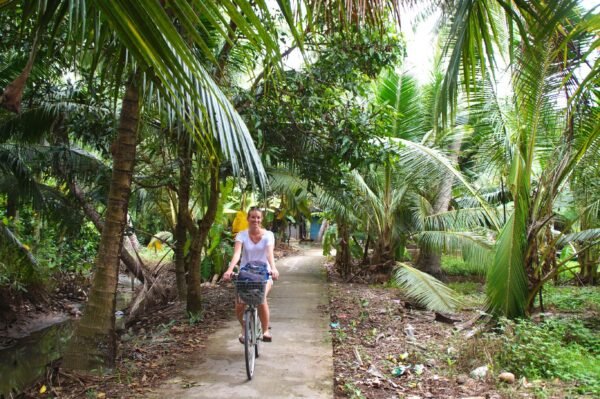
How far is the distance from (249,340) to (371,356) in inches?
67.2

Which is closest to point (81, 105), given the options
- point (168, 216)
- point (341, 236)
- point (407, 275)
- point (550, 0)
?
point (168, 216)

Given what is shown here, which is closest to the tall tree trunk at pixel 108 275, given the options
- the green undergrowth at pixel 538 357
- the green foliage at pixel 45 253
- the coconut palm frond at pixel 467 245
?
the green undergrowth at pixel 538 357

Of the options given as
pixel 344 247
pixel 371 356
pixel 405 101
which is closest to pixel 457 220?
pixel 405 101

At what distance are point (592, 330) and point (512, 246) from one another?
168 cm

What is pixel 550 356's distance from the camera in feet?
16.1

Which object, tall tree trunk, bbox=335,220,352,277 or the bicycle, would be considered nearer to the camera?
the bicycle

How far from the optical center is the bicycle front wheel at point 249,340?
14.5 ft

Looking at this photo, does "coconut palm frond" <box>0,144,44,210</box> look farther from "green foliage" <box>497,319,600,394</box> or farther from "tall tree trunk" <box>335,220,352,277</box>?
"green foliage" <box>497,319,600,394</box>

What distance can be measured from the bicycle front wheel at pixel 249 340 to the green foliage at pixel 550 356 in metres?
2.51

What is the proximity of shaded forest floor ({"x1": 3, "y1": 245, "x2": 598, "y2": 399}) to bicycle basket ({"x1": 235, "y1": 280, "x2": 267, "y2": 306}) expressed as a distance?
1.05 metres

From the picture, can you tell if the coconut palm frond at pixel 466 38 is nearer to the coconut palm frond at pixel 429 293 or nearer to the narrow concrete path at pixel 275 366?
the narrow concrete path at pixel 275 366

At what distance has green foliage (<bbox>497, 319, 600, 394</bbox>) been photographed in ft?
15.0

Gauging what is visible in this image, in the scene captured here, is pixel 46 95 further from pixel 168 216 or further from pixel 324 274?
pixel 324 274

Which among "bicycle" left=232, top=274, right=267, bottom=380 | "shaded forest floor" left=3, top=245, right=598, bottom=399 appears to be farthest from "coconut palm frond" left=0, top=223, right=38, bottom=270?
"bicycle" left=232, top=274, right=267, bottom=380
